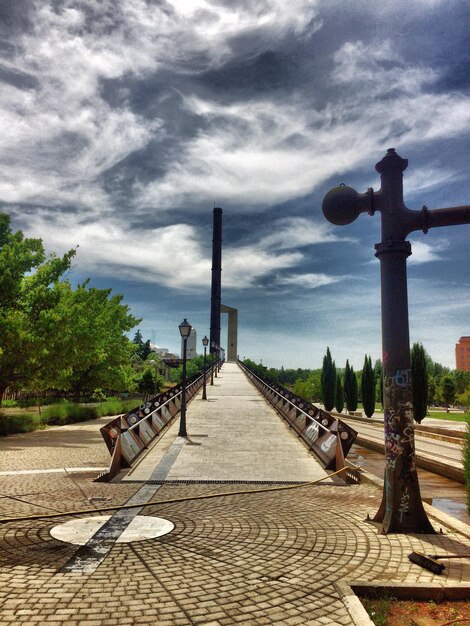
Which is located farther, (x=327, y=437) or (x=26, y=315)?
(x=26, y=315)

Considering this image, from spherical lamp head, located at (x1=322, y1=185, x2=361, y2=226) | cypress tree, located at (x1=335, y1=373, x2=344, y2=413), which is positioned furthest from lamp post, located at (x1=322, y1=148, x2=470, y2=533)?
cypress tree, located at (x1=335, y1=373, x2=344, y2=413)

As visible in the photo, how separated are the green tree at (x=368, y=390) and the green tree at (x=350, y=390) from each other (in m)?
4.32

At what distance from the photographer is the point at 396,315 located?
6.33 meters

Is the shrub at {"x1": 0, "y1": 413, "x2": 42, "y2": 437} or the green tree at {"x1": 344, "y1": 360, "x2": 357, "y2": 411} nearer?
the shrub at {"x1": 0, "y1": 413, "x2": 42, "y2": 437}

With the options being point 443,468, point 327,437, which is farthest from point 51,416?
point 443,468

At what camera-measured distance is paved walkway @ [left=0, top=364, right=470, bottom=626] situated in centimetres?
396

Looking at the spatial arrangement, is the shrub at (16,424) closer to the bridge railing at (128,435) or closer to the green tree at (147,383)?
the bridge railing at (128,435)

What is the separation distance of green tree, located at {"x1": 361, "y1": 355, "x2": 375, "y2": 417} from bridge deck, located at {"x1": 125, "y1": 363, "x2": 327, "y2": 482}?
30457mm

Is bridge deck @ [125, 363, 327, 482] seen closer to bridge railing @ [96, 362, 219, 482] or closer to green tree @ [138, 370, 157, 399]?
bridge railing @ [96, 362, 219, 482]

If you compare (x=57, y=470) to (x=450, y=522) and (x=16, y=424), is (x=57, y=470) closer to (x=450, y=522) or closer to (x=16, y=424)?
(x=450, y=522)

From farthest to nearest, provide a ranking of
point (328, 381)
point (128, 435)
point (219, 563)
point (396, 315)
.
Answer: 1. point (328, 381)
2. point (128, 435)
3. point (396, 315)
4. point (219, 563)

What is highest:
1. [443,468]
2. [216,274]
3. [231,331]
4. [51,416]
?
[216,274]

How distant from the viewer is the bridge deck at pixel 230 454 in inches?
406

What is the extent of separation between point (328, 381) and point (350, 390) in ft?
17.4
